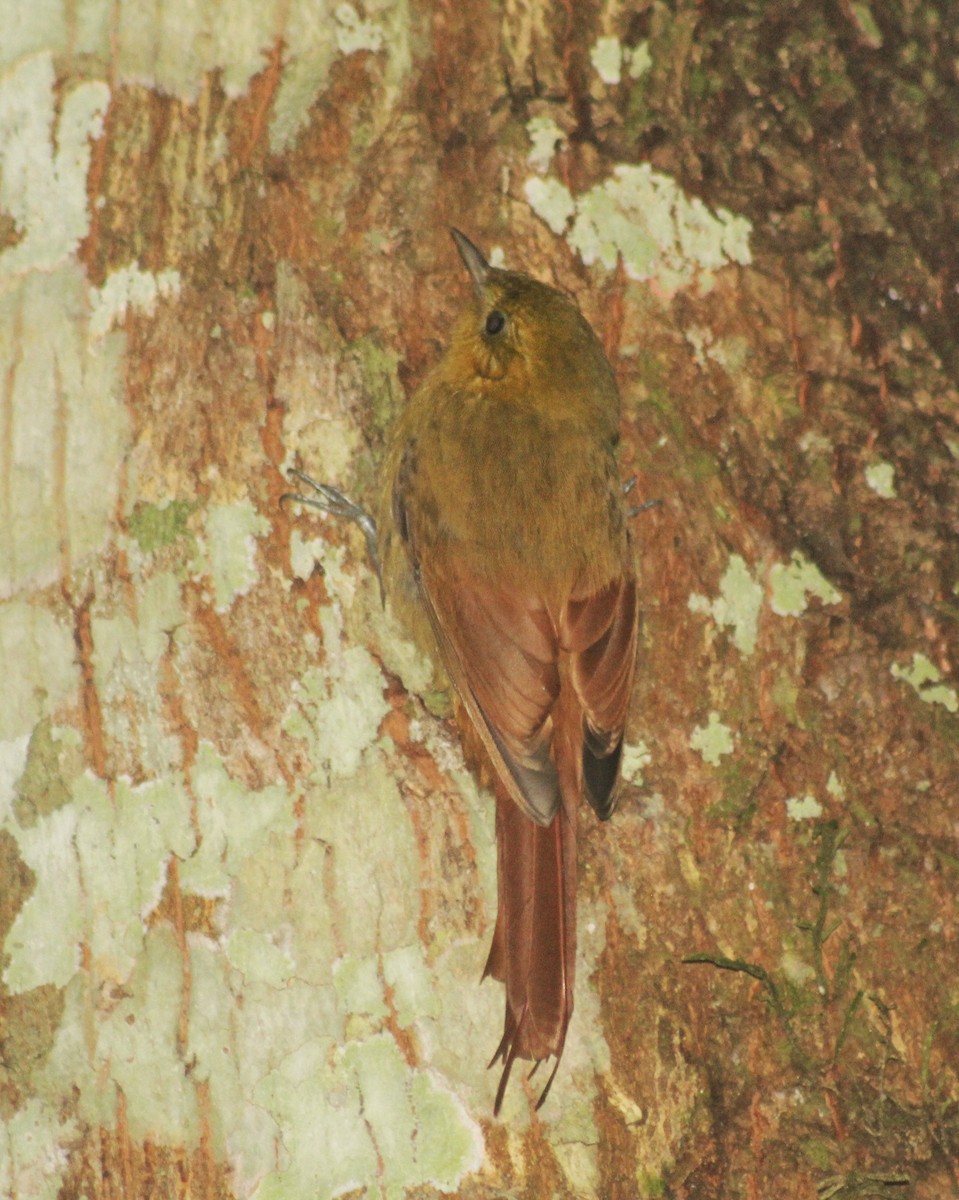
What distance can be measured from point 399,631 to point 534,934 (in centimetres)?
62

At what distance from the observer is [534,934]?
7.07 feet

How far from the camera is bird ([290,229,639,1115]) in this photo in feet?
7.91

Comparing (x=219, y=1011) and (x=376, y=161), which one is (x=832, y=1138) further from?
(x=376, y=161)

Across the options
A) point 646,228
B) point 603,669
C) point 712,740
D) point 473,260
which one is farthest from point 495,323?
point 712,740

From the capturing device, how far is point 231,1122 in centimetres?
209

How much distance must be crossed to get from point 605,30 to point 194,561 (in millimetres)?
1388

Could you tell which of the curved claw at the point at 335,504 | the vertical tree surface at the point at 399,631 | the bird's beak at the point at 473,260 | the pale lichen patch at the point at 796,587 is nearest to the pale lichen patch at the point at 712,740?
the vertical tree surface at the point at 399,631

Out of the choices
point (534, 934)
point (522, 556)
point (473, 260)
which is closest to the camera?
point (534, 934)

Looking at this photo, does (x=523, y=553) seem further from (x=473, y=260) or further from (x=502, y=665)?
(x=473, y=260)

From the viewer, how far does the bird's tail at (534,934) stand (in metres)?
2.10

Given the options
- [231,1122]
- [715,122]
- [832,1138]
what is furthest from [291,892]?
[715,122]

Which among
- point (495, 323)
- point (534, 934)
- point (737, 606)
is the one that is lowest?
point (534, 934)

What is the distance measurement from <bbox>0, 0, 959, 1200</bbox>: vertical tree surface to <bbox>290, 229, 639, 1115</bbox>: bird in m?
0.07

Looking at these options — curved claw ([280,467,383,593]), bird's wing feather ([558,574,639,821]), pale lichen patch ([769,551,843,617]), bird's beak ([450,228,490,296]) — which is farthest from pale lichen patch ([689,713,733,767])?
bird's beak ([450,228,490,296])
